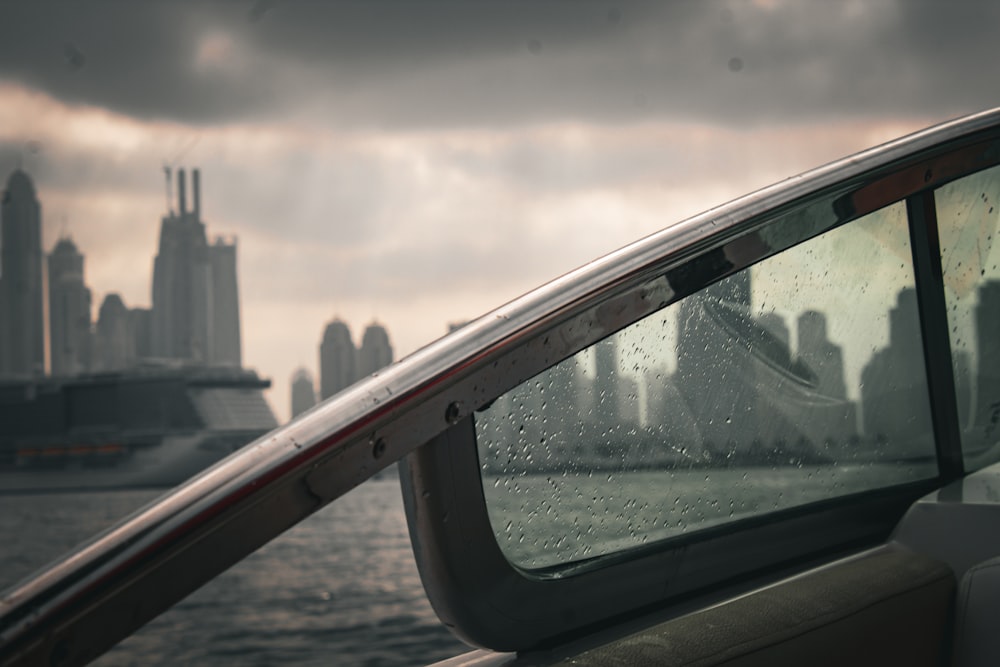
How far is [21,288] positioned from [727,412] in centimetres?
8804

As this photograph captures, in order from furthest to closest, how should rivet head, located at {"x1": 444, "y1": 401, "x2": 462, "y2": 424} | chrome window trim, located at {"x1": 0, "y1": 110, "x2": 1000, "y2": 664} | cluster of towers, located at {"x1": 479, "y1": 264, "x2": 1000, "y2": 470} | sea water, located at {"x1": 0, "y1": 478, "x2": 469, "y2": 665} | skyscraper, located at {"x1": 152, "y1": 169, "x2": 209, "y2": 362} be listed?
skyscraper, located at {"x1": 152, "y1": 169, "x2": 209, "y2": 362} → sea water, located at {"x1": 0, "y1": 478, "x2": 469, "y2": 665} → cluster of towers, located at {"x1": 479, "y1": 264, "x2": 1000, "y2": 470} → rivet head, located at {"x1": 444, "y1": 401, "x2": 462, "y2": 424} → chrome window trim, located at {"x1": 0, "y1": 110, "x2": 1000, "y2": 664}

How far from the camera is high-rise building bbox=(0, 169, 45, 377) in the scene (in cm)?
7162

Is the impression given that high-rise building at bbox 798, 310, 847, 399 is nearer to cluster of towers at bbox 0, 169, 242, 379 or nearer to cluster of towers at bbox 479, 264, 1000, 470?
cluster of towers at bbox 479, 264, 1000, 470

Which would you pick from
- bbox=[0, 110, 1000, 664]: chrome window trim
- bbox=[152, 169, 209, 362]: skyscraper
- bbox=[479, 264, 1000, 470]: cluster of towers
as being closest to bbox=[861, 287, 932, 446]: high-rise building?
bbox=[479, 264, 1000, 470]: cluster of towers

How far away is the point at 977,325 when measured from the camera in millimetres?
996

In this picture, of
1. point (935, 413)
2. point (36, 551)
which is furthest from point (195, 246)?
point (935, 413)

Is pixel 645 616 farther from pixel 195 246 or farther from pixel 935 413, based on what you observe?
pixel 195 246

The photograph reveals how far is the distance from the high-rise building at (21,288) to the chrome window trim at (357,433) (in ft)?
243

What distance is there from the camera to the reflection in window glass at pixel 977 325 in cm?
97

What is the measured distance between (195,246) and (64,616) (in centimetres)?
7917

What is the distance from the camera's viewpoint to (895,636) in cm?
78

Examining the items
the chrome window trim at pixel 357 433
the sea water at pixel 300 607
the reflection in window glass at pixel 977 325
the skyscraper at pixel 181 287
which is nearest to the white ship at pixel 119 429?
the sea water at pixel 300 607

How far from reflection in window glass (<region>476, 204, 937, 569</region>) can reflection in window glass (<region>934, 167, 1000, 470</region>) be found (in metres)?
0.05

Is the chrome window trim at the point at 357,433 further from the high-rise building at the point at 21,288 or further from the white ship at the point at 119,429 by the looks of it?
the high-rise building at the point at 21,288
